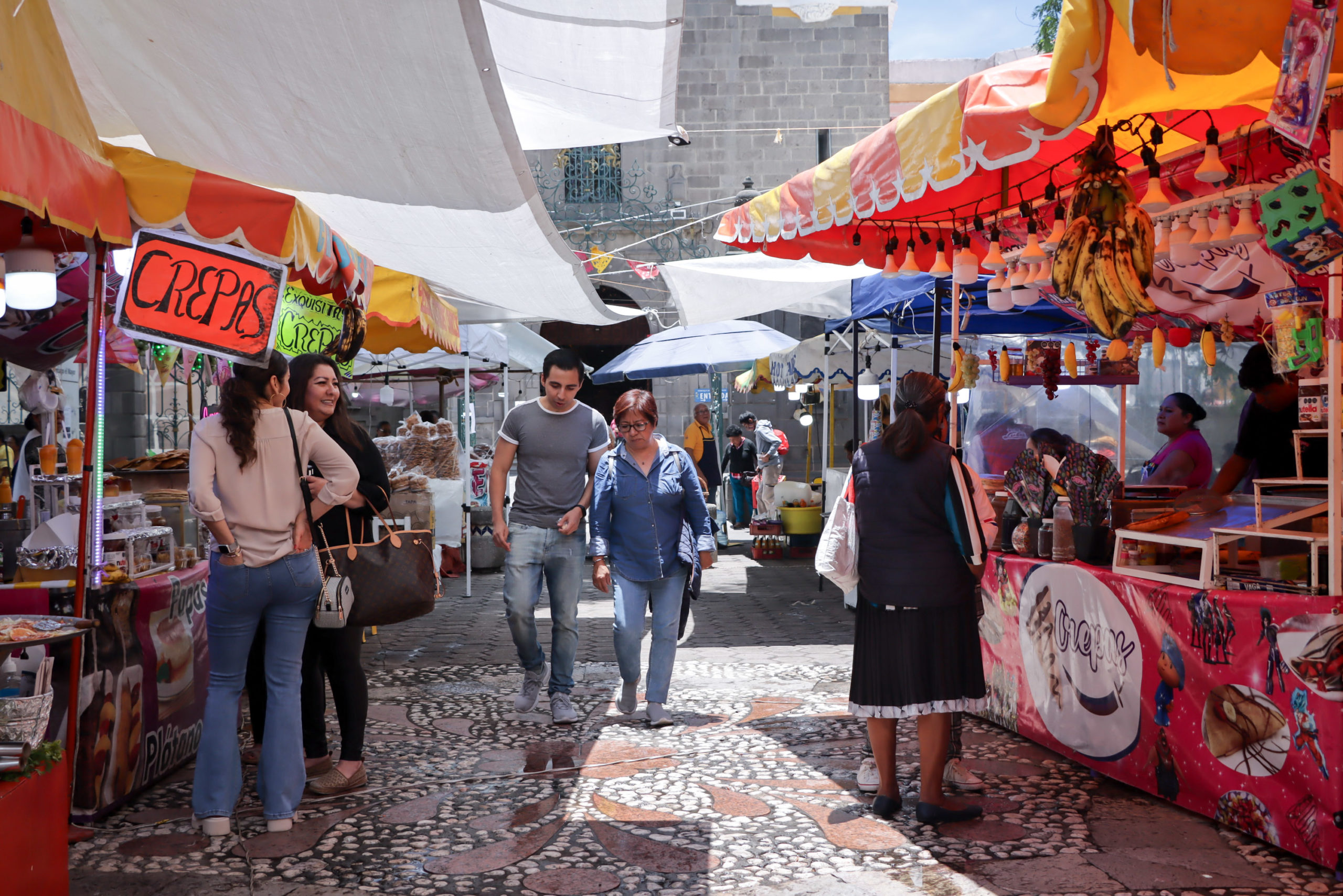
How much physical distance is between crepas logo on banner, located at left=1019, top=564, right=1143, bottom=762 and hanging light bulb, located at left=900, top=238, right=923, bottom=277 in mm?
2050

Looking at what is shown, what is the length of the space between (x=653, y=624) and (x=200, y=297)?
267 centimetres

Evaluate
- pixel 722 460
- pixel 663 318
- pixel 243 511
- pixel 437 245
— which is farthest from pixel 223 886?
pixel 663 318

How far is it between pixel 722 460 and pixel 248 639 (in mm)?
13852

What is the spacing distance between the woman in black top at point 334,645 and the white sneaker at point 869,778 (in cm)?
207

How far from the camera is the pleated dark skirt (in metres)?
3.90

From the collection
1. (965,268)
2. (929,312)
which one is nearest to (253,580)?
(965,268)

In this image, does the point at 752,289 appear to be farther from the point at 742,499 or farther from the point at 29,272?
the point at 742,499

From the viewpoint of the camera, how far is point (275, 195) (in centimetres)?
423

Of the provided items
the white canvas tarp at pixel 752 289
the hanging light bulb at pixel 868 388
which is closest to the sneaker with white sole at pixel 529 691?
the white canvas tarp at pixel 752 289

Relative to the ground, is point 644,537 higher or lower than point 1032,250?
lower

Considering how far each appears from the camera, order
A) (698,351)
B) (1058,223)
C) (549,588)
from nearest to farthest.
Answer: (1058,223), (549,588), (698,351)

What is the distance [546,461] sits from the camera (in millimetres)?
5484

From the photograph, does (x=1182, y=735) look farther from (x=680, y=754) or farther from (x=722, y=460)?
(x=722, y=460)

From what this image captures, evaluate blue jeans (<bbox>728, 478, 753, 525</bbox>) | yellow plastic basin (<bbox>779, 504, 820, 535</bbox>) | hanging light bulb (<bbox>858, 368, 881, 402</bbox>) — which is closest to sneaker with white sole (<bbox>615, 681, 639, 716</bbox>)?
hanging light bulb (<bbox>858, 368, 881, 402</bbox>)
